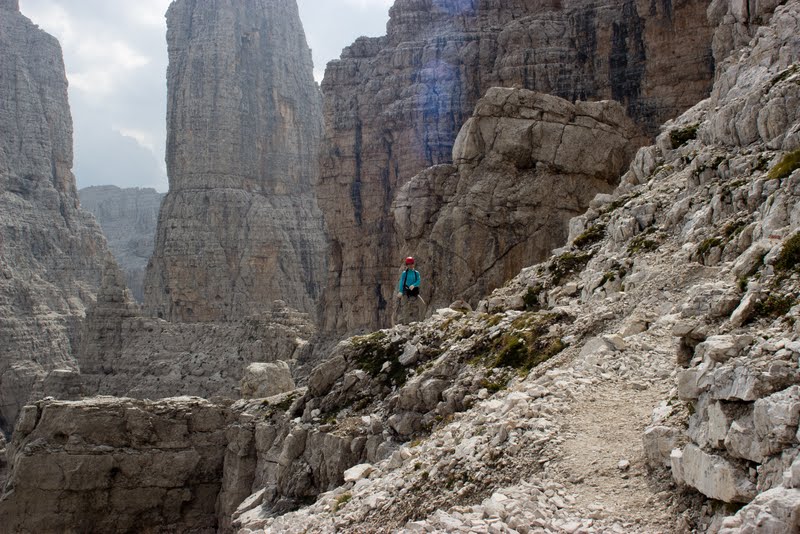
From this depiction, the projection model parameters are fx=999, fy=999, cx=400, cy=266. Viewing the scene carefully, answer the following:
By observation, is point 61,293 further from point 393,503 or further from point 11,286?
point 393,503

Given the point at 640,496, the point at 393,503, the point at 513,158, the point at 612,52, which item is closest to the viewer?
the point at 640,496

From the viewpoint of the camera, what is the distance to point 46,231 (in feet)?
375

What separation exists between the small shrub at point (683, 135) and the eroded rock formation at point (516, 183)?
9.35 m

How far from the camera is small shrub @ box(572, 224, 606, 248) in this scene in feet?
84.9

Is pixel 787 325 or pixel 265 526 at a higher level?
pixel 787 325

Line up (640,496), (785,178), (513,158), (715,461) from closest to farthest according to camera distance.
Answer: (715,461) → (640,496) → (785,178) → (513,158)

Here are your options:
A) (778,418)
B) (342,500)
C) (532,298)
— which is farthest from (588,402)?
(532,298)

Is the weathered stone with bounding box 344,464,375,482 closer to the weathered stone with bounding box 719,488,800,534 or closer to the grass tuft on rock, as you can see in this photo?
the grass tuft on rock

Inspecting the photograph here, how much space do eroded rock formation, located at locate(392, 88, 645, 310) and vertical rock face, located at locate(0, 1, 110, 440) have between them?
220ft

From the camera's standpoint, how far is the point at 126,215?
17812cm

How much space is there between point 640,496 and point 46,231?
4409 inches

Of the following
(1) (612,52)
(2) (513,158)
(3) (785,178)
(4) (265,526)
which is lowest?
(4) (265,526)

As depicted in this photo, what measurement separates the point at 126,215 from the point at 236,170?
7763 centimetres

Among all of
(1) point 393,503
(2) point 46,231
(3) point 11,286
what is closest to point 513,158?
(1) point 393,503
